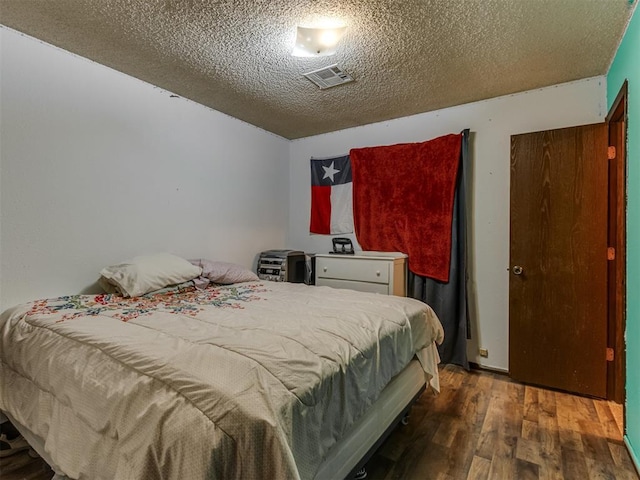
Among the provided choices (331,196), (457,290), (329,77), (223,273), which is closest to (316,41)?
(329,77)

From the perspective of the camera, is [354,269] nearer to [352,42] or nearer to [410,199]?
[410,199]

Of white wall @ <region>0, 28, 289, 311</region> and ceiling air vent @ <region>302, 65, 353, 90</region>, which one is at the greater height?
ceiling air vent @ <region>302, 65, 353, 90</region>

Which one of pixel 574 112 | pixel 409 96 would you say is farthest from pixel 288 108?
pixel 574 112

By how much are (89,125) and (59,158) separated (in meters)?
0.32

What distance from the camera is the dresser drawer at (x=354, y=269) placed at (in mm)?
2957

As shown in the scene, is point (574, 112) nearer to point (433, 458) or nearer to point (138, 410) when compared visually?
point (433, 458)

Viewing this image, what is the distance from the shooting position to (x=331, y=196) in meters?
3.72

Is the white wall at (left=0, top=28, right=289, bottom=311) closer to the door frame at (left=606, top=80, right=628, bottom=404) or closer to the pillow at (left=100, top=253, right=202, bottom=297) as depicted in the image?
the pillow at (left=100, top=253, right=202, bottom=297)

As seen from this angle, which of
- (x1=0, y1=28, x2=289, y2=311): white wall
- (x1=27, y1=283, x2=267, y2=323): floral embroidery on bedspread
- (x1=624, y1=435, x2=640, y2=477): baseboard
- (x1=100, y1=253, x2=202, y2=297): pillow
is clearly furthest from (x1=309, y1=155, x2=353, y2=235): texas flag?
(x1=624, y1=435, x2=640, y2=477): baseboard

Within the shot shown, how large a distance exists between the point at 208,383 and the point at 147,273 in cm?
155

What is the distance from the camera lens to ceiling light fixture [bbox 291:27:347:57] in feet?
6.13

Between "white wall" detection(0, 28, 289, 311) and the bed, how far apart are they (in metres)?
0.41

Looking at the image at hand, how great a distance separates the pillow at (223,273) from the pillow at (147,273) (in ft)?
0.47

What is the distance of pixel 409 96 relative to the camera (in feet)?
9.07
